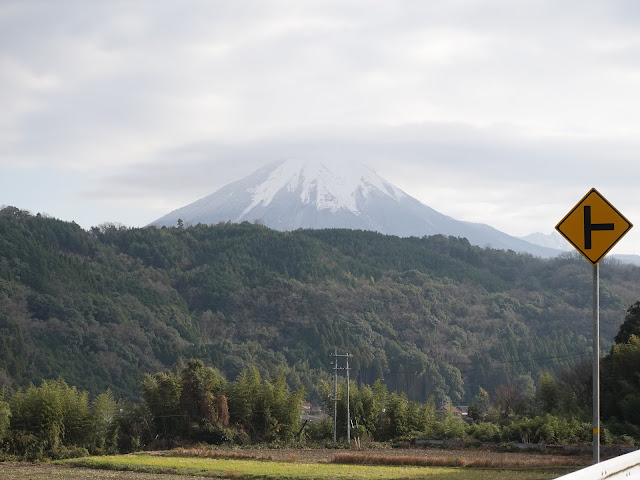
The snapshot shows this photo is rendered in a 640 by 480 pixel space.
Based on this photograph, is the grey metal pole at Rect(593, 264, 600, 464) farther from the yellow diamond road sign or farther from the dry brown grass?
the dry brown grass

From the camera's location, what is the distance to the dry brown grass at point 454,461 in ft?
86.3

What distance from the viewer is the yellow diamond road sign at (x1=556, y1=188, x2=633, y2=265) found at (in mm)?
10742

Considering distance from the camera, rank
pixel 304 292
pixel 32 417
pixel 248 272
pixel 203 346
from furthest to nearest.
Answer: pixel 248 272
pixel 304 292
pixel 203 346
pixel 32 417

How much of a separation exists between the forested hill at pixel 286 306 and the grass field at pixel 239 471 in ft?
147

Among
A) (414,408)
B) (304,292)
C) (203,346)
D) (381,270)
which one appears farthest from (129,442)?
(381,270)

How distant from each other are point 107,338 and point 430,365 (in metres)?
34.4

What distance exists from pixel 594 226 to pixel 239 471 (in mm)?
17342

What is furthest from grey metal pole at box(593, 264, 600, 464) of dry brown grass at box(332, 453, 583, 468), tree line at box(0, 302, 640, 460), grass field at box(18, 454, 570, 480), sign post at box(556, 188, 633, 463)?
tree line at box(0, 302, 640, 460)

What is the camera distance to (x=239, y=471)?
25828mm

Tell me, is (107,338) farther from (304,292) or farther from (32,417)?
(32,417)

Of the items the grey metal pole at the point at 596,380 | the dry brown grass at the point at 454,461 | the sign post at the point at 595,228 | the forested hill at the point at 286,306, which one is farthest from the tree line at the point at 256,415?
the forested hill at the point at 286,306

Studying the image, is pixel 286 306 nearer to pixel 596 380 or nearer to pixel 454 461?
pixel 454 461

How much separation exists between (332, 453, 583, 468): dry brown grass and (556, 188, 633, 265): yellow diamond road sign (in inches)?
617

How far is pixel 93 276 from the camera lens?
105 meters
